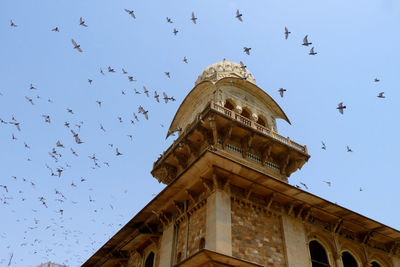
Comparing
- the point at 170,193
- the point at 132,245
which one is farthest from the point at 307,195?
the point at 132,245

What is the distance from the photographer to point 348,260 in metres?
17.2

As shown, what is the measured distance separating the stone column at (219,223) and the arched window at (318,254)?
504 centimetres

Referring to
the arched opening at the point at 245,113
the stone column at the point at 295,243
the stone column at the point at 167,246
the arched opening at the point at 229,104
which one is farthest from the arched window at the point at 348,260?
the arched opening at the point at 229,104

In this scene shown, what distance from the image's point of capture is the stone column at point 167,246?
1568cm

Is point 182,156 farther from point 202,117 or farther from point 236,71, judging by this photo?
point 236,71

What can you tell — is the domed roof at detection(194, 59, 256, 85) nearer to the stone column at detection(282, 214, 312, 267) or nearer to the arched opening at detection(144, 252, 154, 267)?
the stone column at detection(282, 214, 312, 267)

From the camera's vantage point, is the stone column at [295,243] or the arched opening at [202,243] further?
the stone column at [295,243]

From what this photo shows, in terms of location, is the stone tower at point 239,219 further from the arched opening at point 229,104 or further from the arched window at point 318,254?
the arched opening at point 229,104

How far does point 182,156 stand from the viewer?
22.3 m

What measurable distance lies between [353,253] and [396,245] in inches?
119

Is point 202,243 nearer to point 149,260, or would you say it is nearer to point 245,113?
point 149,260

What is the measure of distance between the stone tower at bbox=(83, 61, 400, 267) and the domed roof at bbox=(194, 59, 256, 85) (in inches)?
207

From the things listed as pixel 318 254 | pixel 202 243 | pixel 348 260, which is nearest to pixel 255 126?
pixel 318 254

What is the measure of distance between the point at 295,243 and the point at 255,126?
27.0ft
